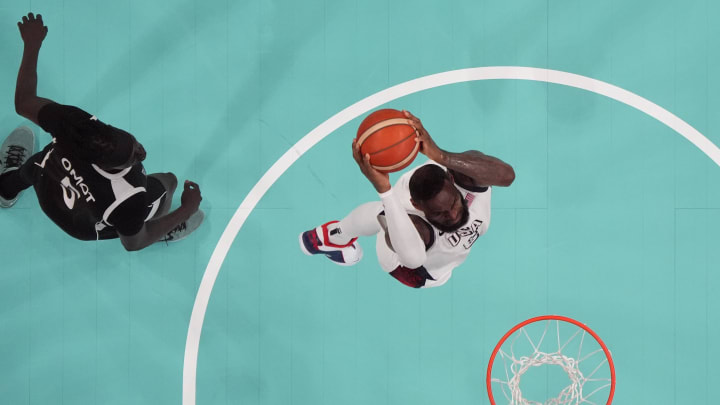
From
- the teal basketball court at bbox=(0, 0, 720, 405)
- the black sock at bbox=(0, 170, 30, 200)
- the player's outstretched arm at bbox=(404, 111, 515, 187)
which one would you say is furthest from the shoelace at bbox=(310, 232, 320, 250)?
the black sock at bbox=(0, 170, 30, 200)

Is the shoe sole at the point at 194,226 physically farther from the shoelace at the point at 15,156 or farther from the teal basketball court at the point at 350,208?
the shoelace at the point at 15,156

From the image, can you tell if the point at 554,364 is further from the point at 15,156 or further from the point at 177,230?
the point at 15,156

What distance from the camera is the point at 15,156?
3973 millimetres

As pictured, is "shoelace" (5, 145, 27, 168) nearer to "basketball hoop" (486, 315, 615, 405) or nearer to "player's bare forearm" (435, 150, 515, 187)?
"player's bare forearm" (435, 150, 515, 187)

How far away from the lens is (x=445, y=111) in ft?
13.3

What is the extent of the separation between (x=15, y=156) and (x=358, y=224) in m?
2.85

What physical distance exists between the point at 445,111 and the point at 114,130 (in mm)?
2484

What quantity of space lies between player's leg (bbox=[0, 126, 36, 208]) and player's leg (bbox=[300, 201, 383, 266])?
224 centimetres

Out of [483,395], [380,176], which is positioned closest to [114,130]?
[380,176]

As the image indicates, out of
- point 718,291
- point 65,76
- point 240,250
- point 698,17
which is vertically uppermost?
point 698,17

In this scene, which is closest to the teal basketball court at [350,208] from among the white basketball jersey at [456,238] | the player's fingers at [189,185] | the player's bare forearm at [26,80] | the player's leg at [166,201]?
the player's leg at [166,201]

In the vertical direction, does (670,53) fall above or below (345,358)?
above

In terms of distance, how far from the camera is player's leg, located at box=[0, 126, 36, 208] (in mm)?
3893

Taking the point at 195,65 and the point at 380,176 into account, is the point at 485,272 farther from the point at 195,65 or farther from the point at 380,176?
the point at 195,65
